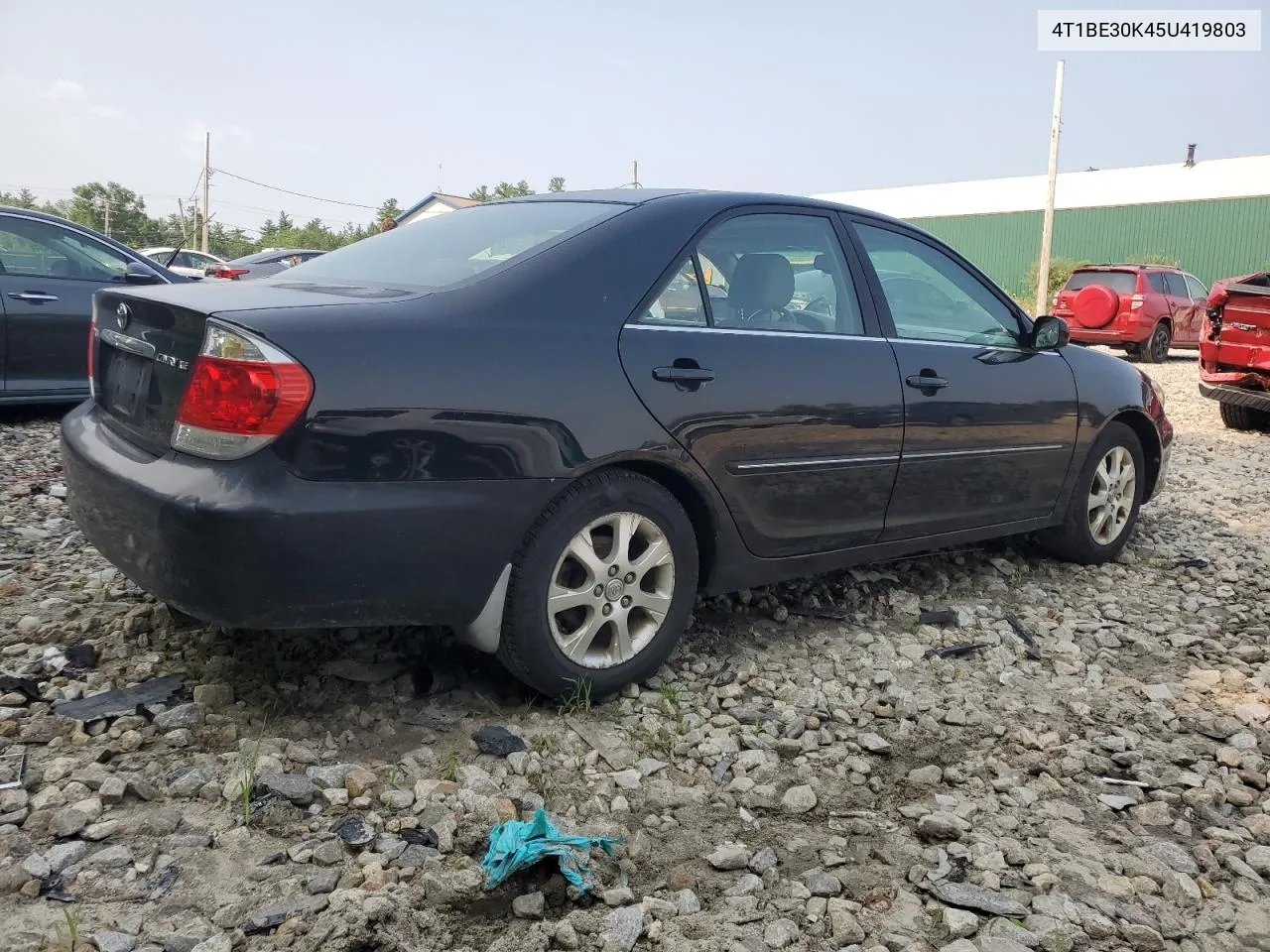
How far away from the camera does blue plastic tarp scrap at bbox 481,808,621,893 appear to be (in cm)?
229

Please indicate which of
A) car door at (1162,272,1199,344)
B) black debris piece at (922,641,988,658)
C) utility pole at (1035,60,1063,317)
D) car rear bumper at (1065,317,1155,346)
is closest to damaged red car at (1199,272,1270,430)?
car rear bumper at (1065,317,1155,346)

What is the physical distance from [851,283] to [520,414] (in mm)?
1635

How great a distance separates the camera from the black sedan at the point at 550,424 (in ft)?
8.44

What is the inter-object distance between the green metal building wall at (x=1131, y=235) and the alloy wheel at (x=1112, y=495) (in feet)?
93.9

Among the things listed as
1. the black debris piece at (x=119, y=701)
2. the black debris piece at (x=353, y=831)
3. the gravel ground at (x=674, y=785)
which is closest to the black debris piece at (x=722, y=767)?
the gravel ground at (x=674, y=785)

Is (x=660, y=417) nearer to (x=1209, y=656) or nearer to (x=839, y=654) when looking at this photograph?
(x=839, y=654)

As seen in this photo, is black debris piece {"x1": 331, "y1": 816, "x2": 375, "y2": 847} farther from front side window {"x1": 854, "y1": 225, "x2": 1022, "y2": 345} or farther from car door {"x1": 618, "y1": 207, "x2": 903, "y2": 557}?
front side window {"x1": 854, "y1": 225, "x2": 1022, "y2": 345}

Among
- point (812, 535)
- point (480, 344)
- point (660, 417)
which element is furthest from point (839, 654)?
point (480, 344)

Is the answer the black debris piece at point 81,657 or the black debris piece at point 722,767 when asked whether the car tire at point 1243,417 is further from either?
the black debris piece at point 81,657

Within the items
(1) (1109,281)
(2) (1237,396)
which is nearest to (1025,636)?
(2) (1237,396)

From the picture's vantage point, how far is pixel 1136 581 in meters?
4.88

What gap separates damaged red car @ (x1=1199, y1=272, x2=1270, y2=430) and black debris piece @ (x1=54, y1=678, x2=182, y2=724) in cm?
941

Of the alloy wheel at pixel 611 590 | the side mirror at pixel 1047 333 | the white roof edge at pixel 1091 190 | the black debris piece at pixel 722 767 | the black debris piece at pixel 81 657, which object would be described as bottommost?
the black debris piece at pixel 722 767

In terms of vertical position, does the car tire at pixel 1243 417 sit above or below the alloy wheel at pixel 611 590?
above
